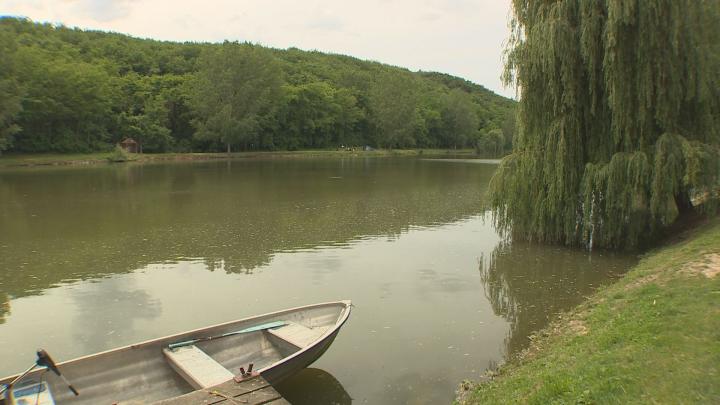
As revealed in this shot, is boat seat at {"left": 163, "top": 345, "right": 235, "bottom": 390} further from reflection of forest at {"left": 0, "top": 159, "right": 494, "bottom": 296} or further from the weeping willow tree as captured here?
the weeping willow tree

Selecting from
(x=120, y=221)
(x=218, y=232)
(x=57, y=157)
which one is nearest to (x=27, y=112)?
(x=57, y=157)

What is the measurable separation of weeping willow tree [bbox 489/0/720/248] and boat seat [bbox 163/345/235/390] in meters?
11.0

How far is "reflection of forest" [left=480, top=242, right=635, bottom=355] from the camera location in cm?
1020

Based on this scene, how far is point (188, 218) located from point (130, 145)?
51926 mm

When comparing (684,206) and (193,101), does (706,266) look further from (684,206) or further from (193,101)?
(193,101)

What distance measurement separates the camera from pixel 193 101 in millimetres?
74000

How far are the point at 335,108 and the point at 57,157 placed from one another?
47356 mm

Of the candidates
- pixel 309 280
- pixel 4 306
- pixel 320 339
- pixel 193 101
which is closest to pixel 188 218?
pixel 309 280

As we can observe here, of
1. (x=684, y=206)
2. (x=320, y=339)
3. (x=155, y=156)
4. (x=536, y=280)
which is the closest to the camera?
(x=320, y=339)

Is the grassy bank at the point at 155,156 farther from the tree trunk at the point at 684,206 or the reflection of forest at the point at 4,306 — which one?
the tree trunk at the point at 684,206

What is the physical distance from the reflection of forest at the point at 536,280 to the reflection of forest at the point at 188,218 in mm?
5539

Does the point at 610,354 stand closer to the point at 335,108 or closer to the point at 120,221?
the point at 120,221

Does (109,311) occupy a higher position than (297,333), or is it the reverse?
(297,333)

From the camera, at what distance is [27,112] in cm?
5675
